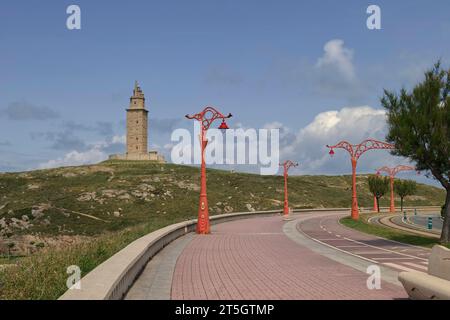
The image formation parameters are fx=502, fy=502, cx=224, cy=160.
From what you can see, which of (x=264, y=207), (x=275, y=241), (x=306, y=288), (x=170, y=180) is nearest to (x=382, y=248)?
(x=275, y=241)

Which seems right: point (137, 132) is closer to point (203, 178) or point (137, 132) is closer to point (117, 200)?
point (117, 200)

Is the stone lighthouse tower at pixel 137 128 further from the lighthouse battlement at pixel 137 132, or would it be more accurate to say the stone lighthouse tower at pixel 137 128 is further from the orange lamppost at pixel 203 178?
the orange lamppost at pixel 203 178

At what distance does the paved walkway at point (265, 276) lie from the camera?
10445 mm

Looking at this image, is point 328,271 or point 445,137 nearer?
point 328,271

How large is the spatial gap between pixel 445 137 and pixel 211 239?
11.7m

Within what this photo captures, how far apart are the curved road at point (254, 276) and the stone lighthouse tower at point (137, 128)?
104 m

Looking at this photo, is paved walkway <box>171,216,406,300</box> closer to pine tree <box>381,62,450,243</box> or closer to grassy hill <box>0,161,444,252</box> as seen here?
pine tree <box>381,62,450,243</box>

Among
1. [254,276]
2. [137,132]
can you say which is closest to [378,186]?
[254,276]

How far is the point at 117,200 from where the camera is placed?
60438 millimetres

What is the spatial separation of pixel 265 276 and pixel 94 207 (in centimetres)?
4523

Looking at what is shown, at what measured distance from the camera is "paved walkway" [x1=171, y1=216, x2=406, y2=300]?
1045cm

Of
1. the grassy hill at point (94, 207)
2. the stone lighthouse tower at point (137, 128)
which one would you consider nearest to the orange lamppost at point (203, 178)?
the grassy hill at point (94, 207)
